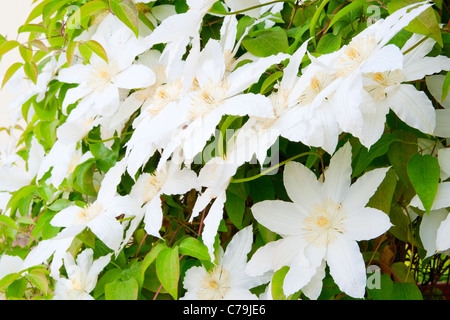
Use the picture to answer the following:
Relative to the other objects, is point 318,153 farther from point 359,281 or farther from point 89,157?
point 89,157

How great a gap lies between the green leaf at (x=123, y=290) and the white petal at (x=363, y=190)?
24 centimetres

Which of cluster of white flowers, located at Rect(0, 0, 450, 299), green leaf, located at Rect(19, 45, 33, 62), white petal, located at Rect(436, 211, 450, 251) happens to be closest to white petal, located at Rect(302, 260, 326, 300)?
cluster of white flowers, located at Rect(0, 0, 450, 299)

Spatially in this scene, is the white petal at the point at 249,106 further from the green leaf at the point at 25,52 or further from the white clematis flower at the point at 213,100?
the green leaf at the point at 25,52

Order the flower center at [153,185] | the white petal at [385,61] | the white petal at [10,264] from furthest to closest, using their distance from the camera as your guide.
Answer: the white petal at [10,264] < the flower center at [153,185] < the white petal at [385,61]

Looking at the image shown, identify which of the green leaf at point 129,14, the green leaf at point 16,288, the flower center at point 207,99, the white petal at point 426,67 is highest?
the green leaf at point 129,14

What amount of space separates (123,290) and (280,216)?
20 centimetres

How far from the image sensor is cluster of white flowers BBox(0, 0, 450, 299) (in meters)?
0.40

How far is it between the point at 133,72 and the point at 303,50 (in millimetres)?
233

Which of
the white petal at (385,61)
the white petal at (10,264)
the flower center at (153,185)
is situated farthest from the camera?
the white petal at (10,264)

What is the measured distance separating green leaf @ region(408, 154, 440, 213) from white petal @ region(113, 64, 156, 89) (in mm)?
297

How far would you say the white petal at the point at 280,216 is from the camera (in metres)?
0.48

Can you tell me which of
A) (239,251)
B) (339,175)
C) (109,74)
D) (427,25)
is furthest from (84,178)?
(427,25)

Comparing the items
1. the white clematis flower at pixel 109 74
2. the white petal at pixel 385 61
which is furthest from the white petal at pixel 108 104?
the white petal at pixel 385 61
